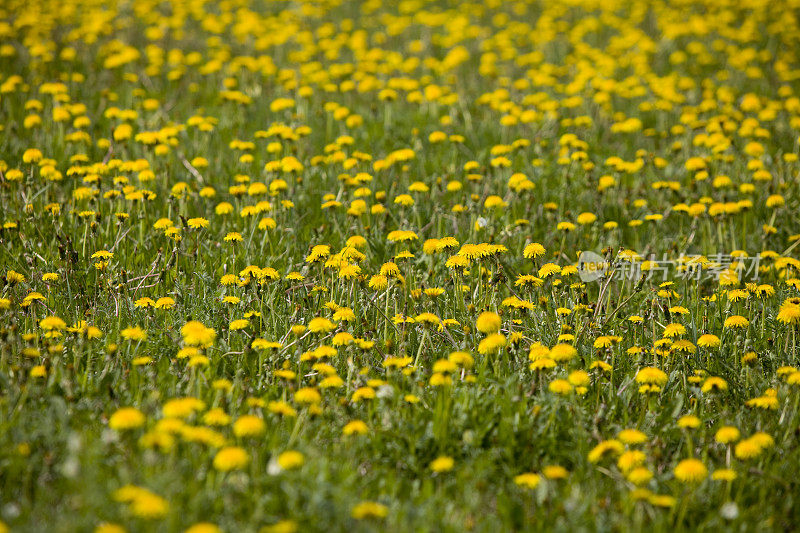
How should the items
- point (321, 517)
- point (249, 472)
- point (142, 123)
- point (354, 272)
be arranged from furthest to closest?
point (142, 123), point (354, 272), point (249, 472), point (321, 517)

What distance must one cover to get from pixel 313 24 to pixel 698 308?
781 cm

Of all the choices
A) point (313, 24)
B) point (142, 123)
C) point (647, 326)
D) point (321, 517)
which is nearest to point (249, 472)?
point (321, 517)

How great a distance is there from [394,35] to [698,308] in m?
6.81

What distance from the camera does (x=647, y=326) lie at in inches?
163

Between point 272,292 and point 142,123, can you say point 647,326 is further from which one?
point 142,123

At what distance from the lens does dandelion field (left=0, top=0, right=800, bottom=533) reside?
2684 mm

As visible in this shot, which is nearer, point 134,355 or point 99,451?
point 99,451

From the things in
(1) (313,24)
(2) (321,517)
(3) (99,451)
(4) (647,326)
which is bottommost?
(4) (647,326)

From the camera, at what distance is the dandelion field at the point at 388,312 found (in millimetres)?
2684

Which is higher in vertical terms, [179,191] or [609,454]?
[179,191]

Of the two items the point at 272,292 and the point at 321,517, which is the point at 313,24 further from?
the point at 321,517

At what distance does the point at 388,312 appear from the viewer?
163 inches

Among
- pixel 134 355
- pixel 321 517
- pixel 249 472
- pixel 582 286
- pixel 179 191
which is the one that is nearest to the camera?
pixel 321 517

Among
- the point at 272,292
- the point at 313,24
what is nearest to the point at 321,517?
the point at 272,292
